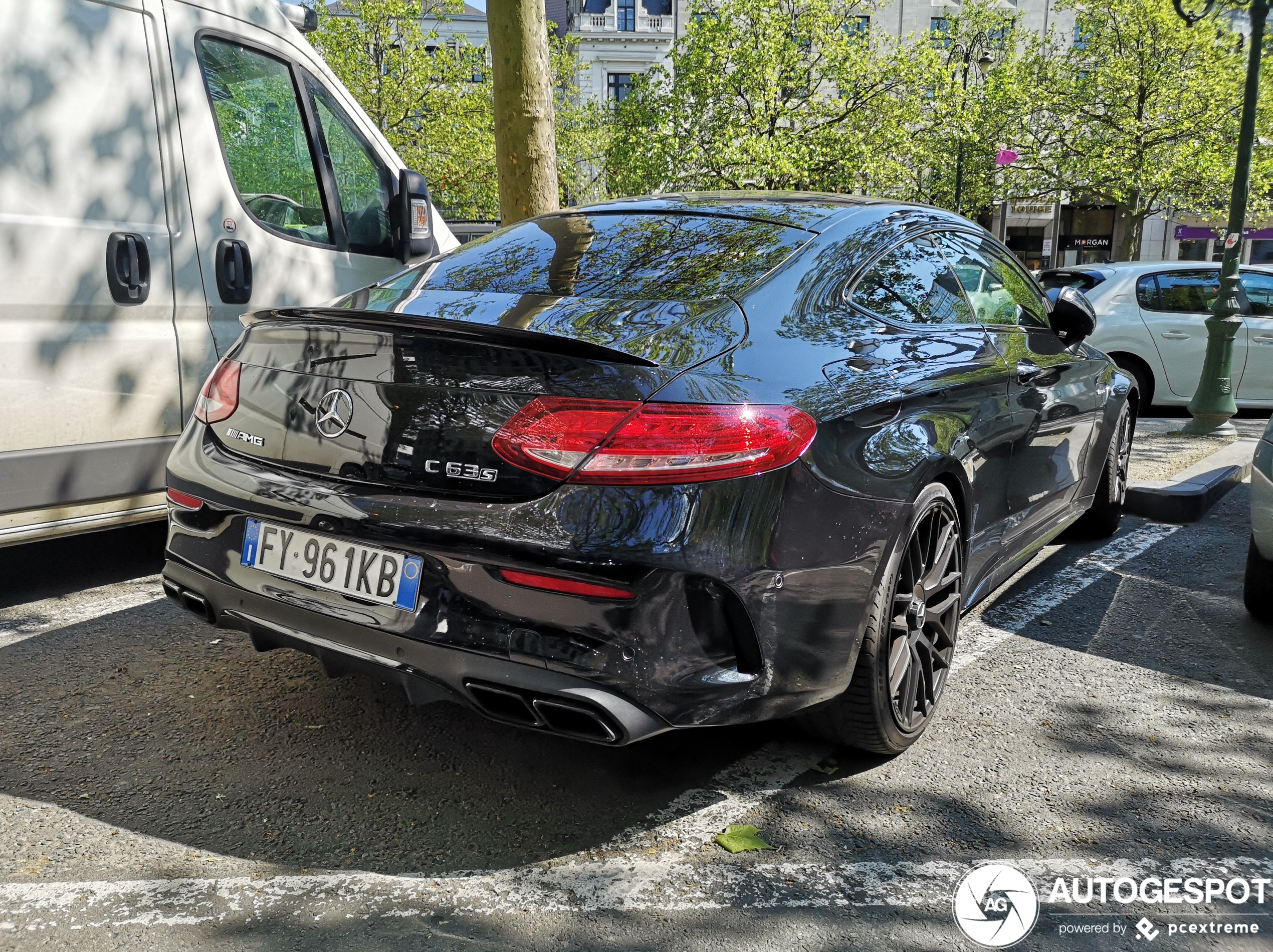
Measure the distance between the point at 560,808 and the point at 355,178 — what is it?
11.4ft

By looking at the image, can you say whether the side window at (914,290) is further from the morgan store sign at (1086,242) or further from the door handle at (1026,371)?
the morgan store sign at (1086,242)

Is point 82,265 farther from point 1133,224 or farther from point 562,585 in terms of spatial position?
point 1133,224

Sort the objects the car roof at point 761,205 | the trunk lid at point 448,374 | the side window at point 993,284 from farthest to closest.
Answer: the side window at point 993,284 → the car roof at point 761,205 → the trunk lid at point 448,374

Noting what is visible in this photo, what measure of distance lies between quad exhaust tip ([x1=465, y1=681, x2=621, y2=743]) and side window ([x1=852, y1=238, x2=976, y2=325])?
140 cm

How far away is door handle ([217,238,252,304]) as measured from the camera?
4.40 metres

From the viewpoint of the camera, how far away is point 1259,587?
13.9 ft

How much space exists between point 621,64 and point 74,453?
50.2 meters

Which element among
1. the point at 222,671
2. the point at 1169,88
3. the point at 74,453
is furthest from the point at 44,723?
the point at 1169,88

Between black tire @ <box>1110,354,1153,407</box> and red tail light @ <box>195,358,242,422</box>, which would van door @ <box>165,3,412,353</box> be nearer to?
red tail light @ <box>195,358,242,422</box>

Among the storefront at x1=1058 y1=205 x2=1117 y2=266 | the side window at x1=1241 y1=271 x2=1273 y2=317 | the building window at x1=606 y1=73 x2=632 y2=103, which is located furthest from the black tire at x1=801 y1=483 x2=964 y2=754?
the building window at x1=606 y1=73 x2=632 y2=103

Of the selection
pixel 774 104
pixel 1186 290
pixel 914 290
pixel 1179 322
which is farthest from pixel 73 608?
pixel 774 104

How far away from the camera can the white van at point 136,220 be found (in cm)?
375

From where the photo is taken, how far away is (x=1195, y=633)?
13.8ft

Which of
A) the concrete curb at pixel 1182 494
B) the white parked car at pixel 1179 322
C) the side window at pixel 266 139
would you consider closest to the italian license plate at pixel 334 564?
the side window at pixel 266 139
